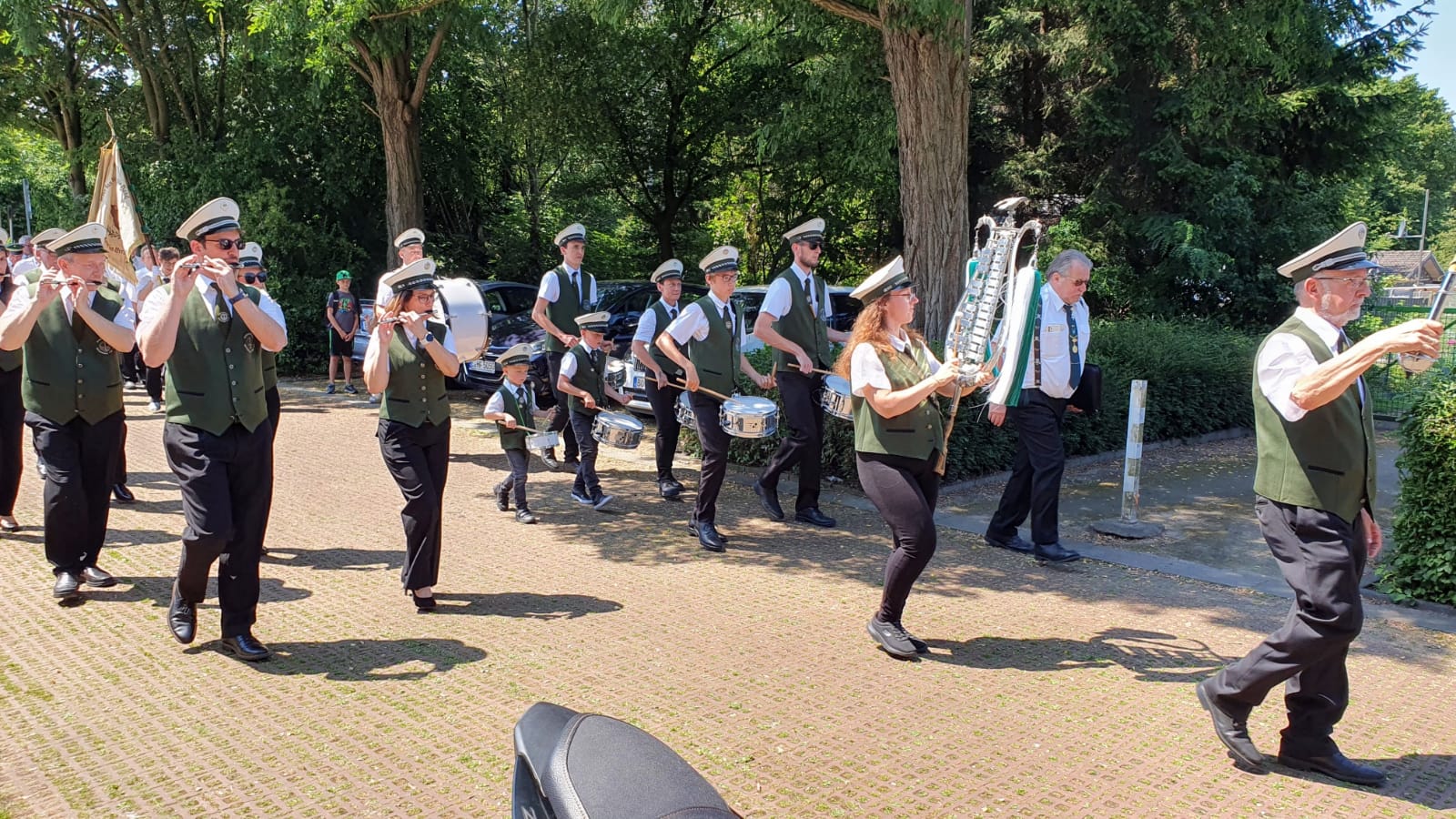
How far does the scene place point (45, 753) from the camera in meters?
4.34

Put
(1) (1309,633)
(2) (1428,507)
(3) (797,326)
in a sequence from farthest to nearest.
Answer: (3) (797,326) < (2) (1428,507) < (1) (1309,633)

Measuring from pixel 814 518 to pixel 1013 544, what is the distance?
5.08ft

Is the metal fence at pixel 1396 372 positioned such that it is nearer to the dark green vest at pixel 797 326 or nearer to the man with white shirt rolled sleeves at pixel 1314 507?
the man with white shirt rolled sleeves at pixel 1314 507

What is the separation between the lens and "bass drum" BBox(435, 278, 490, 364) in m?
6.19

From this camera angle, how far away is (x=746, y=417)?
7738mm

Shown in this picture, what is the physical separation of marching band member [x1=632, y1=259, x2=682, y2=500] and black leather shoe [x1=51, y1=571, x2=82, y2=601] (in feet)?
13.4

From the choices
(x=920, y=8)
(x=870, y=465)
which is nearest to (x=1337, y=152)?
(x=920, y=8)

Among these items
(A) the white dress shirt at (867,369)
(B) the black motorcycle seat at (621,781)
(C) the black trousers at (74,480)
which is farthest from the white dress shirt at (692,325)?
(B) the black motorcycle seat at (621,781)

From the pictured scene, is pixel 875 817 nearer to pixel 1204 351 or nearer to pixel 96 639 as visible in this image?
pixel 96 639

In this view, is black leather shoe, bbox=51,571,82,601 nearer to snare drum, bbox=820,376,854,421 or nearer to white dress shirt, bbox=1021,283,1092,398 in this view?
snare drum, bbox=820,376,854,421

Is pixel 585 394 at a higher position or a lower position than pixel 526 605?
higher

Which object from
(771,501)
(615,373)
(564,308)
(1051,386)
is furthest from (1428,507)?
(564,308)

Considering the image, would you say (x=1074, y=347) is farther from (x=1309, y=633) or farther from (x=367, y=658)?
(x=367, y=658)

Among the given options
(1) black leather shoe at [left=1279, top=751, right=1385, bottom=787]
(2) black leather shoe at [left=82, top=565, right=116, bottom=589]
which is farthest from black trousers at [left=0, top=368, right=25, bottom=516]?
(1) black leather shoe at [left=1279, top=751, right=1385, bottom=787]
